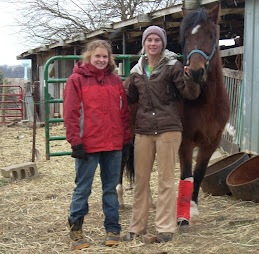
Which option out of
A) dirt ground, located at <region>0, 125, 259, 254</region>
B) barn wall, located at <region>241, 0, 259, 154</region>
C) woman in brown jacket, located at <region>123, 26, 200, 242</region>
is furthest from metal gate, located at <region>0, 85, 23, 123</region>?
woman in brown jacket, located at <region>123, 26, 200, 242</region>

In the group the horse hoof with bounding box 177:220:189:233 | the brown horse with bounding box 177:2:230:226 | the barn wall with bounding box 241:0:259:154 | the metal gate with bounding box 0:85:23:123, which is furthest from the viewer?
the metal gate with bounding box 0:85:23:123

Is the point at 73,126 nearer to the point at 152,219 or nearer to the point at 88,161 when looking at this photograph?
the point at 88,161

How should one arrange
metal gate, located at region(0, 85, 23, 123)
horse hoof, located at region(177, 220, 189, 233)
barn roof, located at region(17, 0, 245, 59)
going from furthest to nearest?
metal gate, located at region(0, 85, 23, 123) → barn roof, located at region(17, 0, 245, 59) → horse hoof, located at region(177, 220, 189, 233)

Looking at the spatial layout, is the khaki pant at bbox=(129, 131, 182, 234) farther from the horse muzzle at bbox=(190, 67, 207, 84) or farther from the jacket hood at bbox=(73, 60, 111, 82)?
the jacket hood at bbox=(73, 60, 111, 82)

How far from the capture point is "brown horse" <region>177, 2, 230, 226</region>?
11.0 feet

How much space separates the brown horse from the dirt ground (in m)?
0.34

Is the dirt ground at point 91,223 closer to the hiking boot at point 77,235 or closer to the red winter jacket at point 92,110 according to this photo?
the hiking boot at point 77,235

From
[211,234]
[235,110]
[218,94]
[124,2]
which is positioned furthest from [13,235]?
[124,2]

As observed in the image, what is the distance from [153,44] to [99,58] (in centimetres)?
46

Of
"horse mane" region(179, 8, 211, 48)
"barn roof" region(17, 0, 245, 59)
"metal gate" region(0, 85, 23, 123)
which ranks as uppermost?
"barn roof" region(17, 0, 245, 59)

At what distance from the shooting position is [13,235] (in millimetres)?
3527

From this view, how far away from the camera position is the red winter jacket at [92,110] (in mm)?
3013

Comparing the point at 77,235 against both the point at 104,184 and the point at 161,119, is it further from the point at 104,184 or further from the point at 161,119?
the point at 161,119

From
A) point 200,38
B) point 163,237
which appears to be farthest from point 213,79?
point 163,237
